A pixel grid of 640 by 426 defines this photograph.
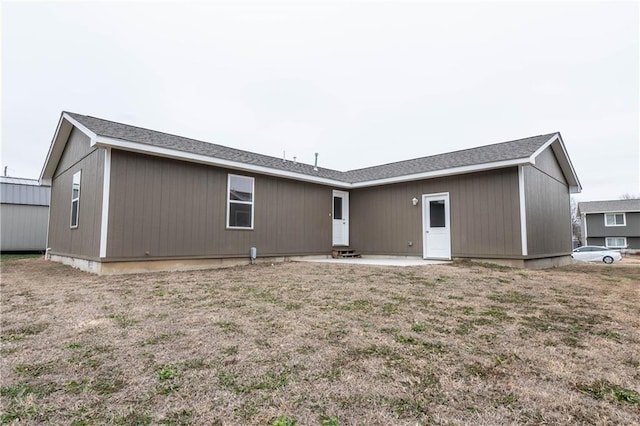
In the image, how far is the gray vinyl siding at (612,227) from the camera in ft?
87.1

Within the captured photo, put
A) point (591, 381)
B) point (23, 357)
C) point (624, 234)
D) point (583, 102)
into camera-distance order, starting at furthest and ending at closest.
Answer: point (624, 234) → point (583, 102) → point (23, 357) → point (591, 381)

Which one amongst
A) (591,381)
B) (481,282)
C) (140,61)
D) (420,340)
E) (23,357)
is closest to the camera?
(591,381)

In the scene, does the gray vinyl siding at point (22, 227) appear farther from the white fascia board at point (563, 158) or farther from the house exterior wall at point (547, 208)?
the white fascia board at point (563, 158)

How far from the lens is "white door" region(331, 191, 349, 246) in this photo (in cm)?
1129

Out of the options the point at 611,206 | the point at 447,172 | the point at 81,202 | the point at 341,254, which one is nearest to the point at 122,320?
the point at 81,202

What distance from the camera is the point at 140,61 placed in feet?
41.2

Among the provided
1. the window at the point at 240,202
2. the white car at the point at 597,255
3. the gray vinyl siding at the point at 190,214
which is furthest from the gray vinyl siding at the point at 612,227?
the window at the point at 240,202

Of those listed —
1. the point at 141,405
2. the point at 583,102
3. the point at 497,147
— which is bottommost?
the point at 141,405

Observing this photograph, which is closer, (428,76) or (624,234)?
(428,76)

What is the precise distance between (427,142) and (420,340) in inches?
881

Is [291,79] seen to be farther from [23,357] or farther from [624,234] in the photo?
[624,234]

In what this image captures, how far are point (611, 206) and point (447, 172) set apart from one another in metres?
27.6

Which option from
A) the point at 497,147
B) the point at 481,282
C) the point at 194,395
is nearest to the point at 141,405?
the point at 194,395

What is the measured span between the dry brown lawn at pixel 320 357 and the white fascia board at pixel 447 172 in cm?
383
